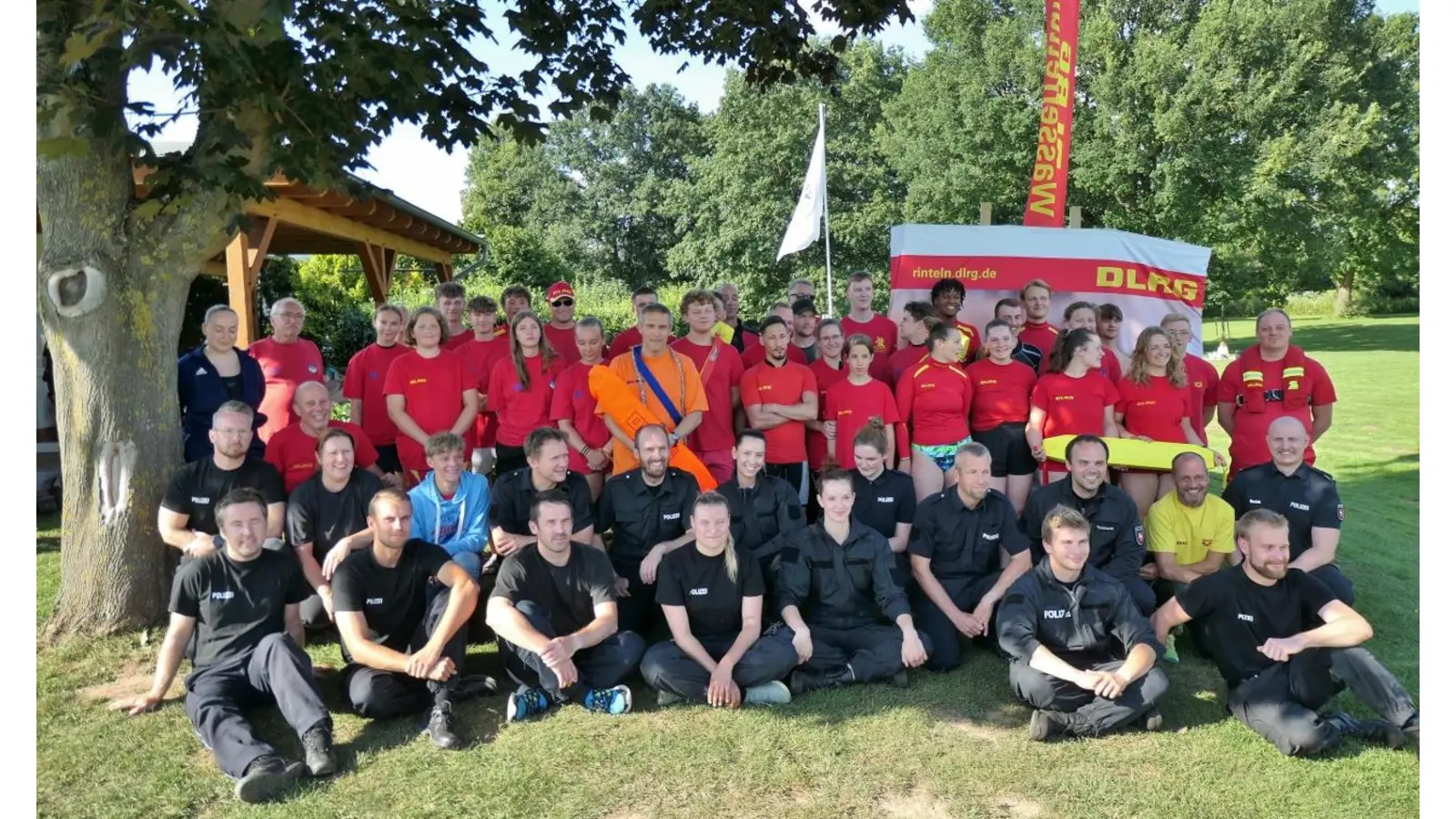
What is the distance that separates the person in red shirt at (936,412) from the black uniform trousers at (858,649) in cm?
126

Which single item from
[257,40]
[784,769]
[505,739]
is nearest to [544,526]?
[505,739]

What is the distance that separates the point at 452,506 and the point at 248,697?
4.66 feet

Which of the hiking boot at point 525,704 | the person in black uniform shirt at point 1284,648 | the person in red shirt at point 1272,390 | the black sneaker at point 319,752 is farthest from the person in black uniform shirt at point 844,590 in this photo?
the person in red shirt at point 1272,390

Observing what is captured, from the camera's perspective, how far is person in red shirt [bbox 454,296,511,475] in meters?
6.70

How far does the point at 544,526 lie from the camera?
→ 4863mm

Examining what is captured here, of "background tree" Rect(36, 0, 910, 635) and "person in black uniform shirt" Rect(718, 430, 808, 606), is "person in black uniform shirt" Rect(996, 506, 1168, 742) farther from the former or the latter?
"background tree" Rect(36, 0, 910, 635)

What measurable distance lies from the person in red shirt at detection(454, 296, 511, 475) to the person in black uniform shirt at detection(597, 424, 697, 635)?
1298mm

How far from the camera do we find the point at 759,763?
13.8 ft

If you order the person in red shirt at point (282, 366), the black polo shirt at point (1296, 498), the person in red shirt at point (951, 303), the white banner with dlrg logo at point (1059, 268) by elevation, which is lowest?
the black polo shirt at point (1296, 498)

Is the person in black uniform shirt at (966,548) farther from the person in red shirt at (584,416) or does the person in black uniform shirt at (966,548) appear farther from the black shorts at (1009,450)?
the person in red shirt at (584,416)

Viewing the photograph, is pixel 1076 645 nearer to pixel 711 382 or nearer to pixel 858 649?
pixel 858 649

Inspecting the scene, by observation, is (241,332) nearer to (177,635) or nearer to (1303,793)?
(177,635)

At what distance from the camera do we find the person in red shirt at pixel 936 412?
630cm

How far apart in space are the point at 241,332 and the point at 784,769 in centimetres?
917
